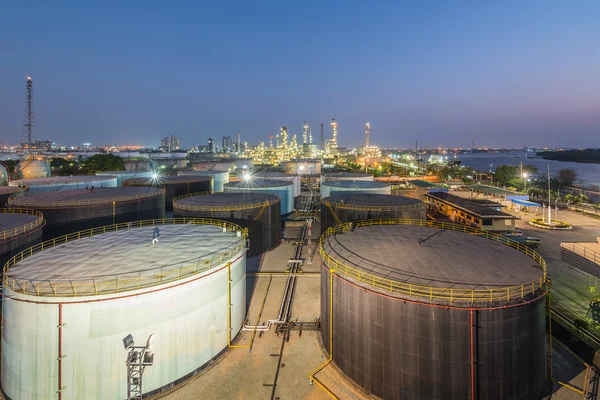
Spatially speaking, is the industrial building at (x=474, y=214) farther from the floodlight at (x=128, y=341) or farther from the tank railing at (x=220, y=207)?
the floodlight at (x=128, y=341)

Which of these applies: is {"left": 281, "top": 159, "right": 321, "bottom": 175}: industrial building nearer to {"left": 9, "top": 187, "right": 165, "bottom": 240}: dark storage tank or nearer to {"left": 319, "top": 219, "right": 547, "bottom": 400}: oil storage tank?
{"left": 9, "top": 187, "right": 165, "bottom": 240}: dark storage tank

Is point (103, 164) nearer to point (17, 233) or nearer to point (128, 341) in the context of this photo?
point (17, 233)

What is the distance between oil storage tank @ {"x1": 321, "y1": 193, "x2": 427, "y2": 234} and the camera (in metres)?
25.3

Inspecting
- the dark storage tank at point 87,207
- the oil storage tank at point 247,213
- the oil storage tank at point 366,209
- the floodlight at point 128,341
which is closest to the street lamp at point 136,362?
the floodlight at point 128,341

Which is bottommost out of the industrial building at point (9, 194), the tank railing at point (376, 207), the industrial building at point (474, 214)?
the industrial building at point (474, 214)

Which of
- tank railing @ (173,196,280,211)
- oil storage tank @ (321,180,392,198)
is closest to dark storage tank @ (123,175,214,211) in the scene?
tank railing @ (173,196,280,211)

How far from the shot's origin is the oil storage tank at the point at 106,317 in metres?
10.0

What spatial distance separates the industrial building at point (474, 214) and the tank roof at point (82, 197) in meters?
35.0

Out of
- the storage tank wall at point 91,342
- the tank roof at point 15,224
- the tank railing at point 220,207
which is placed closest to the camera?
the storage tank wall at point 91,342

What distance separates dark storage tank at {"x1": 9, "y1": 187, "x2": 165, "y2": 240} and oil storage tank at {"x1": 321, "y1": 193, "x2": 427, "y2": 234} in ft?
56.1

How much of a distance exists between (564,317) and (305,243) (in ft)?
61.8

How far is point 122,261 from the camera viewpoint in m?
12.3

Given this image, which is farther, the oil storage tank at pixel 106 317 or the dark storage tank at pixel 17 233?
the dark storage tank at pixel 17 233

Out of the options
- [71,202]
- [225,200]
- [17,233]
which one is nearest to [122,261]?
[17,233]
